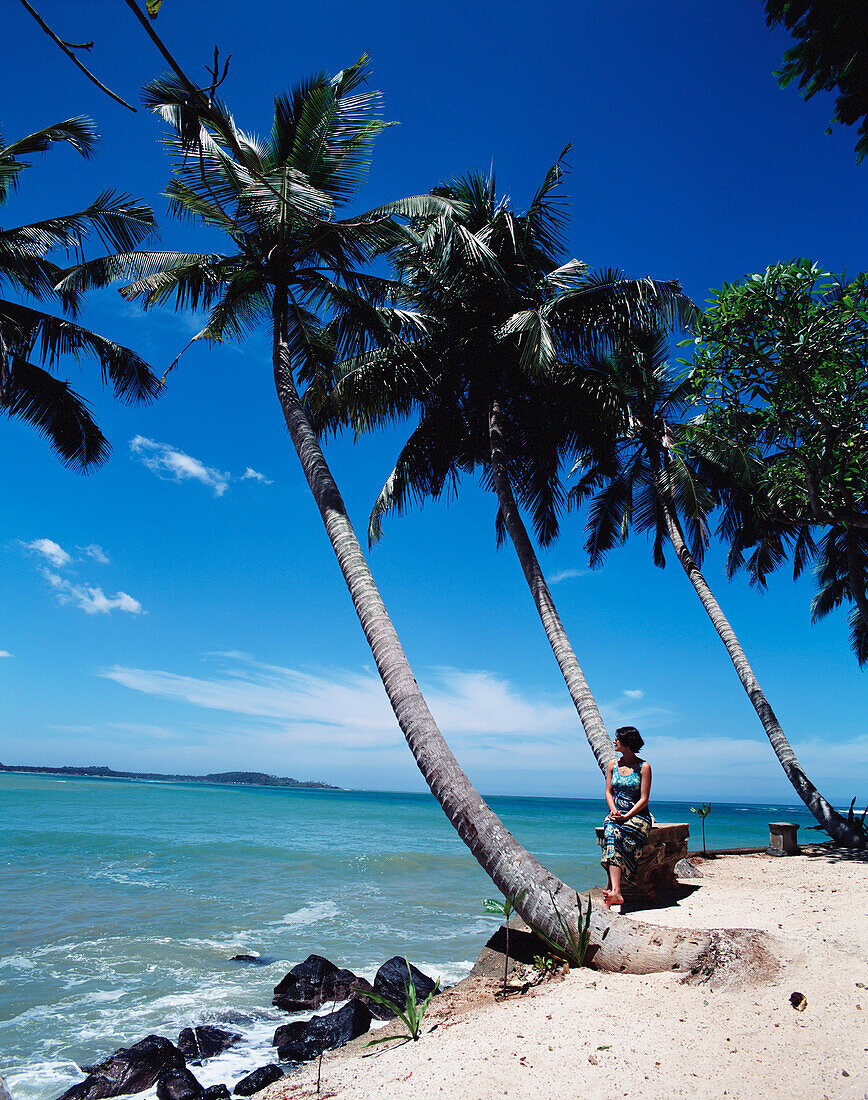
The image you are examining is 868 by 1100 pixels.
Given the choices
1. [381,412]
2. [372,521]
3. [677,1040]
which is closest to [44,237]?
[381,412]

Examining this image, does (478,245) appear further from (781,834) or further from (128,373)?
(781,834)

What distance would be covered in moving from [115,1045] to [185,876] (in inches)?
400

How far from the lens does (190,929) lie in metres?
10.2

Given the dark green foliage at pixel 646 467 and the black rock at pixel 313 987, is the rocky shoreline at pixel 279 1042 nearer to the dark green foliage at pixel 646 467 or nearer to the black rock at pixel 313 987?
the black rock at pixel 313 987

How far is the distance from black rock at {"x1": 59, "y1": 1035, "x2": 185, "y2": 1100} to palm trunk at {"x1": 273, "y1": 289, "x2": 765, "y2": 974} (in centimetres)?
321

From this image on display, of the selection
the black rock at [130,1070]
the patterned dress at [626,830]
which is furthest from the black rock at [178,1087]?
the patterned dress at [626,830]

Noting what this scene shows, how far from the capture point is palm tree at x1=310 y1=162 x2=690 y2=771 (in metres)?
10.2

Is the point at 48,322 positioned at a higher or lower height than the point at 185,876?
higher

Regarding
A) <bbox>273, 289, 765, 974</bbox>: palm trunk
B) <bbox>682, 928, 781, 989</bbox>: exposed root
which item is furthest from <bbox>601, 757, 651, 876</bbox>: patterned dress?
<bbox>682, 928, 781, 989</bbox>: exposed root

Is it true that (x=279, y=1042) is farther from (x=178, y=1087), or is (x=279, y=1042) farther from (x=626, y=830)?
(x=626, y=830)

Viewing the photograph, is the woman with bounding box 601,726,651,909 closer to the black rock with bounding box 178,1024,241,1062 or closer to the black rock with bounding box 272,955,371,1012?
the black rock with bounding box 272,955,371,1012

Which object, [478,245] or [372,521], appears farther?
[372,521]

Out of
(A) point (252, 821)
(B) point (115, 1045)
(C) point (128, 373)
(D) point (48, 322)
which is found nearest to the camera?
(B) point (115, 1045)

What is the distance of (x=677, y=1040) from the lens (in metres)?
3.29
